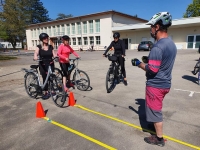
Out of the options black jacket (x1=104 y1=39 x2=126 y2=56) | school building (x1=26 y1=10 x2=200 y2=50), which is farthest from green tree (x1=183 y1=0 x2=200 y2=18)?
black jacket (x1=104 y1=39 x2=126 y2=56)

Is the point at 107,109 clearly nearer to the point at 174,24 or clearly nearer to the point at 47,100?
→ the point at 47,100

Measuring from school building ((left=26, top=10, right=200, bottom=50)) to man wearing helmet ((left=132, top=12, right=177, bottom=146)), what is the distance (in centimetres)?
2488

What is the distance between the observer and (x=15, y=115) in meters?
3.93

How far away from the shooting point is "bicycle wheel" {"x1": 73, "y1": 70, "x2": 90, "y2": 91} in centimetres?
559

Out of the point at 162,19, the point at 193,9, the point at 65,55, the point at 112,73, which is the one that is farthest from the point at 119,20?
the point at 162,19

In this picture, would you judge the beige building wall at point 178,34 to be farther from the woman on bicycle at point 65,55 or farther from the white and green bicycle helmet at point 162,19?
the white and green bicycle helmet at point 162,19

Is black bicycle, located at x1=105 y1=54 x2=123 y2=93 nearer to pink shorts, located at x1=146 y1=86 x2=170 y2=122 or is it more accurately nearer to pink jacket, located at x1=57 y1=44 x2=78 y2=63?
pink jacket, located at x1=57 y1=44 x2=78 y2=63

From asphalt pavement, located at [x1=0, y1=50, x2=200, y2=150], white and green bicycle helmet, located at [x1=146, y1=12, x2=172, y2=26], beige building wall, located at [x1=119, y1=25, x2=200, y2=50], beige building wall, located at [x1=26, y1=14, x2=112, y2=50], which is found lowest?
asphalt pavement, located at [x1=0, y1=50, x2=200, y2=150]

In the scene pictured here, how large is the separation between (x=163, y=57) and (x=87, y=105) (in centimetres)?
284

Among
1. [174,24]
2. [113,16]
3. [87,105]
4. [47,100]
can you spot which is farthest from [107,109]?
[113,16]

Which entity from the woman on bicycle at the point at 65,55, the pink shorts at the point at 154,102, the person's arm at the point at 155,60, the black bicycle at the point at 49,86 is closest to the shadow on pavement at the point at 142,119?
the pink shorts at the point at 154,102

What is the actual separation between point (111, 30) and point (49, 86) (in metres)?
29.4

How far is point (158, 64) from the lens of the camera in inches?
84.5

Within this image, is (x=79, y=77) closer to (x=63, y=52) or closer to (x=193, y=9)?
(x=63, y=52)
